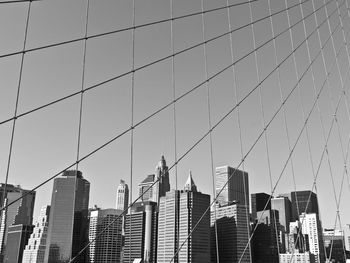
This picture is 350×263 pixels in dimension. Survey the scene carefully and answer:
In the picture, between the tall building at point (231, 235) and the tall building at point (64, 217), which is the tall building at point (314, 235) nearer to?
the tall building at point (231, 235)

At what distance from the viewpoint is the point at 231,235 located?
228 ft

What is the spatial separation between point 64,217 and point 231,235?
4107 cm

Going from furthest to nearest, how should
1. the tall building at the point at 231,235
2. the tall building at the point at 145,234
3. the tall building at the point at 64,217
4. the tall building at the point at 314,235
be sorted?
the tall building at the point at 64,217 < the tall building at the point at 314,235 < the tall building at the point at 145,234 < the tall building at the point at 231,235

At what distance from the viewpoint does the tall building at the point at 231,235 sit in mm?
65125

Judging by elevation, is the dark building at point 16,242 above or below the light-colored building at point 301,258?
above

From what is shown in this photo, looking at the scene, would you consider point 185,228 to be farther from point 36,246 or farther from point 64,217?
point 64,217

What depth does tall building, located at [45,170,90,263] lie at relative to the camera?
8700 centimetres

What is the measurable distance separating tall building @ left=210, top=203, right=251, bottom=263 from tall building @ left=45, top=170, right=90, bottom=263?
23.1m

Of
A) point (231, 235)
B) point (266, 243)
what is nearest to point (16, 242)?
point (231, 235)

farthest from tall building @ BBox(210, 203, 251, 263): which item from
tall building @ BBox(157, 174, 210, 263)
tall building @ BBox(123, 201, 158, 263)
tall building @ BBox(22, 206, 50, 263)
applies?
tall building @ BBox(22, 206, 50, 263)

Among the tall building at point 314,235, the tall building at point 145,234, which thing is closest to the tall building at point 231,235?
the tall building at point 145,234

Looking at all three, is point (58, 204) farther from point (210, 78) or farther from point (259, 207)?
point (210, 78)

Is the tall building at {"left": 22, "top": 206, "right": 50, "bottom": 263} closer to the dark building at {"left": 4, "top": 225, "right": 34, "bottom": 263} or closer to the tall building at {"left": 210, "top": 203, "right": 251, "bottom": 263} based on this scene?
the dark building at {"left": 4, "top": 225, "right": 34, "bottom": 263}

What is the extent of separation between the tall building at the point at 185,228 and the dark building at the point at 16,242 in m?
35.7
